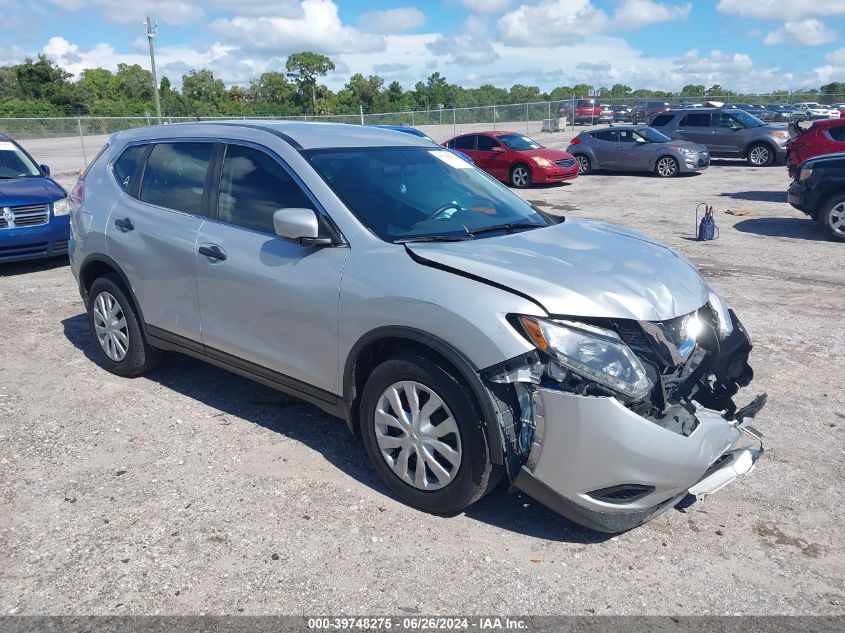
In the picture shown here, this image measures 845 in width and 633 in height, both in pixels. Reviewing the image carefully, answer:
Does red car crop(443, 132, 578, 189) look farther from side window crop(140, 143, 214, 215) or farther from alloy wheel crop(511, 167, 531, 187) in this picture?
side window crop(140, 143, 214, 215)

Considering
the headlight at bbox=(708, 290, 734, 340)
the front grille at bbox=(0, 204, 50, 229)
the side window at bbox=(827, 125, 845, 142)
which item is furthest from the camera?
the side window at bbox=(827, 125, 845, 142)

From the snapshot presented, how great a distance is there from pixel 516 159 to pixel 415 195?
52.3 feet

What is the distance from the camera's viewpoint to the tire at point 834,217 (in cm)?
1138

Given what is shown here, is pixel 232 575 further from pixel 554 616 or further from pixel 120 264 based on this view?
pixel 120 264

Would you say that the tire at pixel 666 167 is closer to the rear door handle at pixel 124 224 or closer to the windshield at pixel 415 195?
the windshield at pixel 415 195

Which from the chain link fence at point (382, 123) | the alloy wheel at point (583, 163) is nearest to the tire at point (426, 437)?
the chain link fence at point (382, 123)

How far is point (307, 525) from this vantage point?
3.71 meters

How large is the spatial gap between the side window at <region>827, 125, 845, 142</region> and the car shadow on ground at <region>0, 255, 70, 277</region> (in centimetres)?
1537

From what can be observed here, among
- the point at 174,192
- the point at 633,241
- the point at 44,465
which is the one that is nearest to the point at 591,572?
the point at 633,241

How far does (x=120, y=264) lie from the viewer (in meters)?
5.41

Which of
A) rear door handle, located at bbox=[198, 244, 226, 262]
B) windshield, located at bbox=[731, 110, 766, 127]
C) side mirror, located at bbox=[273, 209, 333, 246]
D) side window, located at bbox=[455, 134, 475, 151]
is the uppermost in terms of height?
windshield, located at bbox=[731, 110, 766, 127]

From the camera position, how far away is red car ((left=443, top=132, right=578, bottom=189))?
19578 millimetres

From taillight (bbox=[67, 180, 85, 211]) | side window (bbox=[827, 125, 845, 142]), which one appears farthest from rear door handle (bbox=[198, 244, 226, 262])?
side window (bbox=[827, 125, 845, 142])

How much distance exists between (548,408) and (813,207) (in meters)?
10.3
